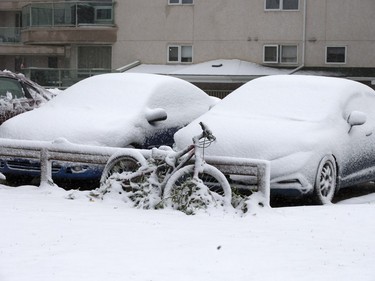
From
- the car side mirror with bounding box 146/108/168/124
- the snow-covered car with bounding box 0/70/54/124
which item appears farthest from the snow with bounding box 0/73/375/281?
the snow-covered car with bounding box 0/70/54/124

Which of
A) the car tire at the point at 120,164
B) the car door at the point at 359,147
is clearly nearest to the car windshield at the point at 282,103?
the car door at the point at 359,147

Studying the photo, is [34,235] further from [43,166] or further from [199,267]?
[43,166]

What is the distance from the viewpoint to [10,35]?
4412 cm

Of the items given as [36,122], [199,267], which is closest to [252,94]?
[36,122]

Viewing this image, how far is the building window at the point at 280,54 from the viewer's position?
32844 millimetres

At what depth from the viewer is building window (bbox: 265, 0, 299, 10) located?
107 ft

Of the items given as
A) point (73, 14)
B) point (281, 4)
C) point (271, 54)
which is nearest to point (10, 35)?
point (73, 14)

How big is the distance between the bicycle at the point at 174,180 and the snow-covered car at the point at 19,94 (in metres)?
4.75

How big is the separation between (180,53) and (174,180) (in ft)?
84.2

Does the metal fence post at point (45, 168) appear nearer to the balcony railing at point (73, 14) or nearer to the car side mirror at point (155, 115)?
the car side mirror at point (155, 115)

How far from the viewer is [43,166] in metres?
9.53

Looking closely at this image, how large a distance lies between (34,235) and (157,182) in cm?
209

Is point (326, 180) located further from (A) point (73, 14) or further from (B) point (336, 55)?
(A) point (73, 14)

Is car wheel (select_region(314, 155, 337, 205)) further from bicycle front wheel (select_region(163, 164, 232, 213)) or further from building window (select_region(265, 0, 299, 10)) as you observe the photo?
building window (select_region(265, 0, 299, 10))
